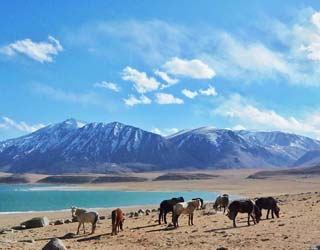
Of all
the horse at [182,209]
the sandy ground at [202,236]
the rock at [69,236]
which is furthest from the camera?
the horse at [182,209]

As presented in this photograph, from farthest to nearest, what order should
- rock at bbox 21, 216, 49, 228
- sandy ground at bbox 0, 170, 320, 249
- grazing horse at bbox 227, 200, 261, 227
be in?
rock at bbox 21, 216, 49, 228
grazing horse at bbox 227, 200, 261, 227
sandy ground at bbox 0, 170, 320, 249

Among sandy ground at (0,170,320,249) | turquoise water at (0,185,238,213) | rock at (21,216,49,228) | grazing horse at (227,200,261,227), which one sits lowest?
sandy ground at (0,170,320,249)

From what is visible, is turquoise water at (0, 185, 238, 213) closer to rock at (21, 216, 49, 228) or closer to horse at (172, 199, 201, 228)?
rock at (21, 216, 49, 228)

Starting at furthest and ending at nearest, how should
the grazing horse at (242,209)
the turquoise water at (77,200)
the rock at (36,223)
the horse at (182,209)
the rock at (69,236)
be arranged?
1. the turquoise water at (77,200)
2. the rock at (36,223)
3. the horse at (182,209)
4. the grazing horse at (242,209)
5. the rock at (69,236)

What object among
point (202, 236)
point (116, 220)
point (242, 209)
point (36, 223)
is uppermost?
point (242, 209)

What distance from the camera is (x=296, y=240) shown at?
18.1 metres

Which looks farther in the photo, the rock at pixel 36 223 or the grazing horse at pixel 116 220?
the rock at pixel 36 223

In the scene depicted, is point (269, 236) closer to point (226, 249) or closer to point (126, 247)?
point (226, 249)

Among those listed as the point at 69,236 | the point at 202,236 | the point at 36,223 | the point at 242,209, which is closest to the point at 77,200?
the point at 36,223

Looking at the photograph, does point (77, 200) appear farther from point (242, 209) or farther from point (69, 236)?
point (242, 209)

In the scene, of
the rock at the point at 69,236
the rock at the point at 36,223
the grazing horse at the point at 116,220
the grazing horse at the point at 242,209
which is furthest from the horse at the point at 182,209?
the rock at the point at 36,223

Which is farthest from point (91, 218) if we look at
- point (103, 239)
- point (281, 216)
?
point (281, 216)

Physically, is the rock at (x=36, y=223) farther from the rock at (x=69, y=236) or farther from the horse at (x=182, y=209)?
the horse at (x=182, y=209)

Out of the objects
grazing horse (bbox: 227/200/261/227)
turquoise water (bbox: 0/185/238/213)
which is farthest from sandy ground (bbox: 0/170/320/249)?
turquoise water (bbox: 0/185/238/213)
